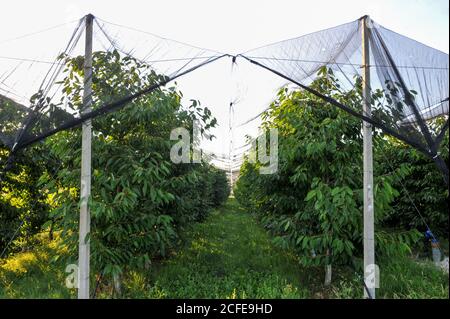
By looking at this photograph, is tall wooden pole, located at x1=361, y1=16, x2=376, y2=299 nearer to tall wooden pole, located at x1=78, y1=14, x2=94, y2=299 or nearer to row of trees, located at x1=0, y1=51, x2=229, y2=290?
row of trees, located at x1=0, y1=51, x2=229, y2=290

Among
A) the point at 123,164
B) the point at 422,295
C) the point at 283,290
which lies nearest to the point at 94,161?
the point at 123,164

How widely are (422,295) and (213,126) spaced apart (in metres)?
2.56

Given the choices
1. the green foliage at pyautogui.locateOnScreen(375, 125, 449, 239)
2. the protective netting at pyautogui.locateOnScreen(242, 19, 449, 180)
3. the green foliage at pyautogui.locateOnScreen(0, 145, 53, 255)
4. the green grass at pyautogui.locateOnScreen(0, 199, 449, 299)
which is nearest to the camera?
the protective netting at pyautogui.locateOnScreen(242, 19, 449, 180)

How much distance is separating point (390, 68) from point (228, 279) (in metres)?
2.59

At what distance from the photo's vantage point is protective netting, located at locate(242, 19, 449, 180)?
6.68ft

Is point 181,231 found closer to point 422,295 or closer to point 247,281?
point 247,281

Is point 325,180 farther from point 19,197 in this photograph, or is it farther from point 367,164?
→ point 19,197

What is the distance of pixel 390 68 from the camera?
6.91ft

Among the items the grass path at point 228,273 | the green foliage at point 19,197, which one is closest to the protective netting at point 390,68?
the grass path at point 228,273

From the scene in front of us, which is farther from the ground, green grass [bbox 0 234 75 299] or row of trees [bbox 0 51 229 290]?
row of trees [bbox 0 51 229 290]

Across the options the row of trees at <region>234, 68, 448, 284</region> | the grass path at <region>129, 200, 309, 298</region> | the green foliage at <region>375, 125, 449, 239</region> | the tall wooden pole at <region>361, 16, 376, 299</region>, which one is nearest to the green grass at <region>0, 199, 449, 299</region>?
the grass path at <region>129, 200, 309, 298</region>

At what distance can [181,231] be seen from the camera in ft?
10.2

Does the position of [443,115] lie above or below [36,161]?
above

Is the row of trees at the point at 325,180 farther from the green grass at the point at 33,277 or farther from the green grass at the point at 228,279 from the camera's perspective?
the green grass at the point at 33,277
